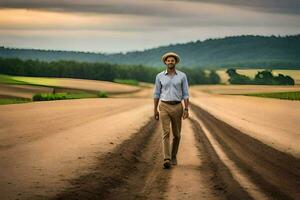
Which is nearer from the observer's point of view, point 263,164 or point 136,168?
point 136,168

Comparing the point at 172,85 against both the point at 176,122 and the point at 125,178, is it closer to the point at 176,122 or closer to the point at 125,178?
the point at 176,122

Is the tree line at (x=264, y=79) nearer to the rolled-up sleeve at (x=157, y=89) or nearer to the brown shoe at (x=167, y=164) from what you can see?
the rolled-up sleeve at (x=157, y=89)

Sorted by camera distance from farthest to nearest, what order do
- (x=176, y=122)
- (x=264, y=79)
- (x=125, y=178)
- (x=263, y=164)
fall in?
(x=264, y=79), (x=263, y=164), (x=176, y=122), (x=125, y=178)

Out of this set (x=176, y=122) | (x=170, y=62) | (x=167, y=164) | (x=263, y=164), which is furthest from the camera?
(x=263, y=164)

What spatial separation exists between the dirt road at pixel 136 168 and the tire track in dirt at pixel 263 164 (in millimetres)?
19

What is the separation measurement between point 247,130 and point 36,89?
55.0 m

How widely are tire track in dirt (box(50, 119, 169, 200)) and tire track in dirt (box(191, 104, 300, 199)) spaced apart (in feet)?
4.66

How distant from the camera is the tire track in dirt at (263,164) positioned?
11.3 metres

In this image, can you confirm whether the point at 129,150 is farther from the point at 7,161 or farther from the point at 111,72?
the point at 111,72

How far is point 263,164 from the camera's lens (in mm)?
15016

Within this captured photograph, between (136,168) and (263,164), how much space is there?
10.6ft

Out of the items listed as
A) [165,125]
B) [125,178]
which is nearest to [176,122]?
[165,125]

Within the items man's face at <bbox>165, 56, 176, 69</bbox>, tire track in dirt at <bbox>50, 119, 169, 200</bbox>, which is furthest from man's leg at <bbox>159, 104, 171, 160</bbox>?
man's face at <bbox>165, 56, 176, 69</bbox>

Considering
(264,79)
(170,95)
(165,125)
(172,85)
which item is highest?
(172,85)
